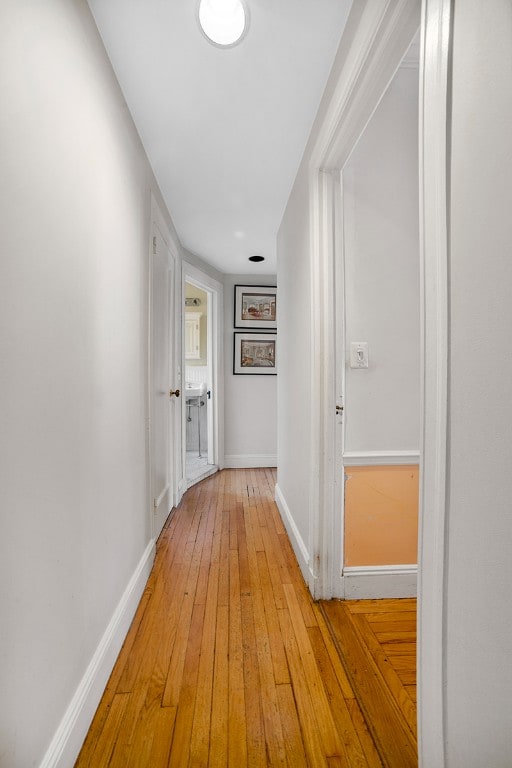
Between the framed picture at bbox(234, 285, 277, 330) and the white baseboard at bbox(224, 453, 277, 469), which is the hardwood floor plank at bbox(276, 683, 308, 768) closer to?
the white baseboard at bbox(224, 453, 277, 469)

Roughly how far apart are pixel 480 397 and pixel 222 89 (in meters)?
1.65

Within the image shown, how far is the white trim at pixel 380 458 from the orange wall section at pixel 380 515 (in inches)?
0.9

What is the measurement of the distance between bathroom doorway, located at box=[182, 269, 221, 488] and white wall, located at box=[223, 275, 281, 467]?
0.19m

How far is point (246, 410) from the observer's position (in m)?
4.25

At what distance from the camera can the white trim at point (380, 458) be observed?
66.6 inches

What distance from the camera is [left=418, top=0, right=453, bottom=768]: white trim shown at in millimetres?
660

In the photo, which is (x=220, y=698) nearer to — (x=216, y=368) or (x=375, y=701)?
(x=375, y=701)

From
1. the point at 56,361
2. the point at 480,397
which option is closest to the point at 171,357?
the point at 56,361

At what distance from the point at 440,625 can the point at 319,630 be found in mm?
1016

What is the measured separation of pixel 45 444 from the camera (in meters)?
0.90

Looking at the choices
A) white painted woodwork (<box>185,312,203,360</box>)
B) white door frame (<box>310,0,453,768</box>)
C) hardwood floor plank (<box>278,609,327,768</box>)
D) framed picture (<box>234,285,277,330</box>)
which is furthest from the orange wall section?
white painted woodwork (<box>185,312,203,360</box>)

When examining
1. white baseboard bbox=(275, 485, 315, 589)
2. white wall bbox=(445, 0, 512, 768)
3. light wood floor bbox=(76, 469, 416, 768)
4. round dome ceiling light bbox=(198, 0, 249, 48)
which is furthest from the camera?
white baseboard bbox=(275, 485, 315, 589)

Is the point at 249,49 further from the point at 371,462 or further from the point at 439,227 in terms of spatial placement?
the point at 371,462

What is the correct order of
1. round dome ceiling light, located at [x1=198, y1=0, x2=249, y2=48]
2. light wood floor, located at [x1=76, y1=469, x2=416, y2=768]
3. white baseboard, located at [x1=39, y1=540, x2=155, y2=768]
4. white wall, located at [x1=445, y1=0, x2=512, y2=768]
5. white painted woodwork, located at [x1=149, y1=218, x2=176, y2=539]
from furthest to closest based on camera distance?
1. white painted woodwork, located at [x1=149, y1=218, x2=176, y2=539]
2. round dome ceiling light, located at [x1=198, y1=0, x2=249, y2=48]
3. light wood floor, located at [x1=76, y1=469, x2=416, y2=768]
4. white baseboard, located at [x1=39, y1=540, x2=155, y2=768]
5. white wall, located at [x1=445, y1=0, x2=512, y2=768]
